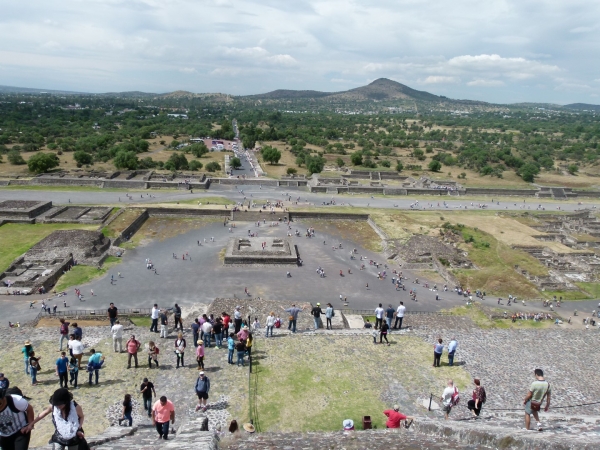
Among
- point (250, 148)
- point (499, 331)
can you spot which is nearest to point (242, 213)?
point (499, 331)

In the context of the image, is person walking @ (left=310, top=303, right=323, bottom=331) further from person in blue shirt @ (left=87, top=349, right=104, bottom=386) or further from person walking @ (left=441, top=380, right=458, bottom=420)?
person in blue shirt @ (left=87, top=349, right=104, bottom=386)

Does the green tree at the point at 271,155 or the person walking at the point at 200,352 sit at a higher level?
the green tree at the point at 271,155

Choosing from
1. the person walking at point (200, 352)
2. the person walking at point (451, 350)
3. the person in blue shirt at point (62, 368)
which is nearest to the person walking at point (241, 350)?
the person walking at point (200, 352)

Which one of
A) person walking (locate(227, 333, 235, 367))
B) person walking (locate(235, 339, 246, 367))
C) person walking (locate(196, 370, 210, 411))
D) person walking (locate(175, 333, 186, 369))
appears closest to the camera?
person walking (locate(196, 370, 210, 411))

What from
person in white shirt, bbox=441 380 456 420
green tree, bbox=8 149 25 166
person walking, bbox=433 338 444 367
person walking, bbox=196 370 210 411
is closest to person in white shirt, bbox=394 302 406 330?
person walking, bbox=433 338 444 367

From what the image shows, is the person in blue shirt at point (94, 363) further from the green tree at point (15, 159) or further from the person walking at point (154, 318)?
the green tree at point (15, 159)

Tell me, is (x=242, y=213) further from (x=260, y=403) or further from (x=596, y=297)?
(x=260, y=403)

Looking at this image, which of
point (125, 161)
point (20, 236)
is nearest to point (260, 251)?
point (20, 236)
